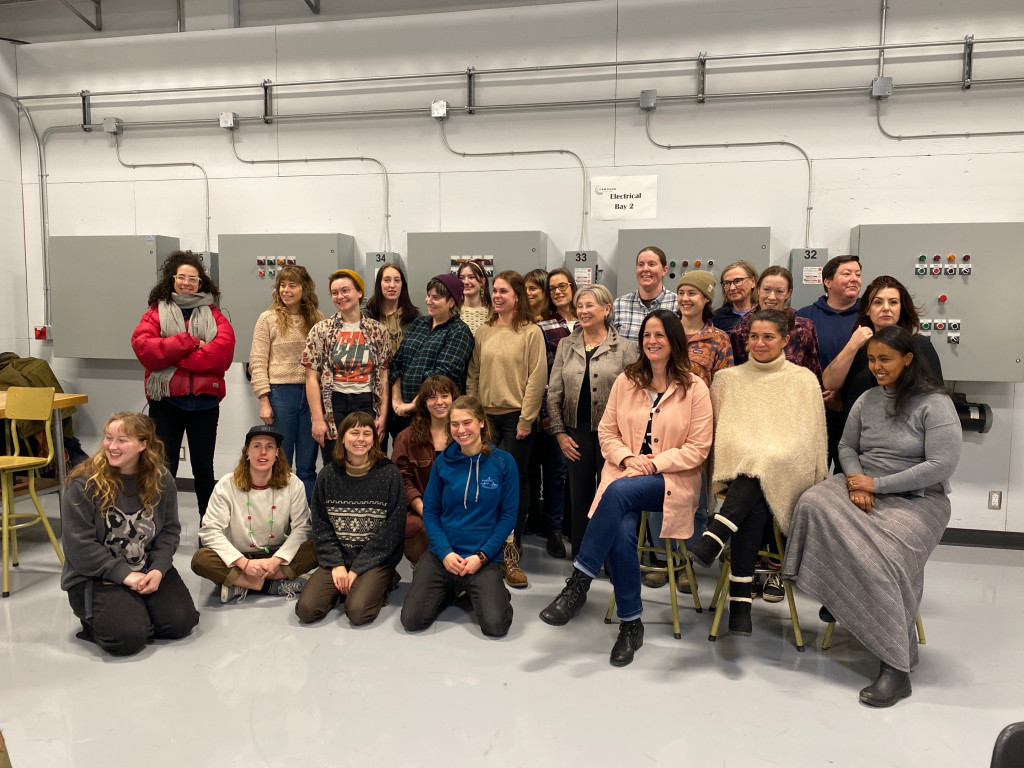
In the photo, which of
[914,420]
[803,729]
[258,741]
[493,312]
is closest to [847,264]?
[914,420]

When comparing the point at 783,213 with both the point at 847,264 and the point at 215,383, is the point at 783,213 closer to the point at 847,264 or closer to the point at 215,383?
the point at 847,264

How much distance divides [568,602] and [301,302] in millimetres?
2102

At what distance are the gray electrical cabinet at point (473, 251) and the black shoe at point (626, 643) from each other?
2.28m

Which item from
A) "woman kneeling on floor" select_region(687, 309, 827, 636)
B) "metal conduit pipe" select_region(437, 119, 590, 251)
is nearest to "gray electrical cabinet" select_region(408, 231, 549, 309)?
"metal conduit pipe" select_region(437, 119, 590, 251)

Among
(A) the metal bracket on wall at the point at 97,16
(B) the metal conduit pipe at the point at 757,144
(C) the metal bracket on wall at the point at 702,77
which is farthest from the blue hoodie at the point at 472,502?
(A) the metal bracket on wall at the point at 97,16

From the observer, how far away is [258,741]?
211 centimetres

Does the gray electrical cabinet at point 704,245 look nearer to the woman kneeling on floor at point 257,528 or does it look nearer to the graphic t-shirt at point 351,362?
the graphic t-shirt at point 351,362

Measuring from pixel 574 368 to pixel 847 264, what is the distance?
1.29 metres

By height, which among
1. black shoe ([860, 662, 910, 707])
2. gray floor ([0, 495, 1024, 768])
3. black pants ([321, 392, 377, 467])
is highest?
black pants ([321, 392, 377, 467])

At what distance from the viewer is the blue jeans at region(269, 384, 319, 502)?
12.3ft

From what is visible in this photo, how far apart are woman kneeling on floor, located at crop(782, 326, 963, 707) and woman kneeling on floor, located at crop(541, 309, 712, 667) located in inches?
17.2

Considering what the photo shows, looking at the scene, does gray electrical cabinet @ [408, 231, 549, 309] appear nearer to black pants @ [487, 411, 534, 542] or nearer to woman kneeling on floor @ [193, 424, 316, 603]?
black pants @ [487, 411, 534, 542]

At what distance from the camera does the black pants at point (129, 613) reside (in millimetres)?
2598

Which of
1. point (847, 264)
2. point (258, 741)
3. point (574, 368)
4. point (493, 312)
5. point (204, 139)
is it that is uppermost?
point (204, 139)
